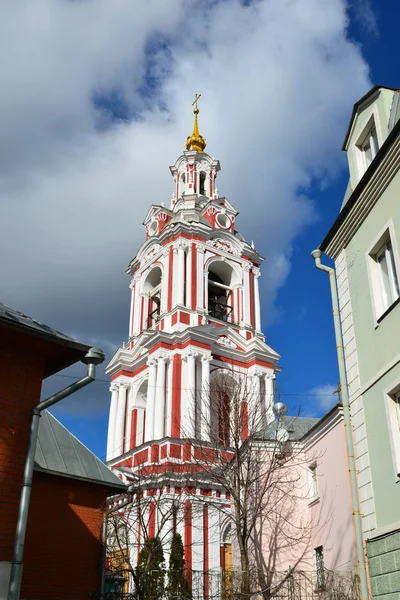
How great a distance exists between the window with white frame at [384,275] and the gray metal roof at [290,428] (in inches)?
354

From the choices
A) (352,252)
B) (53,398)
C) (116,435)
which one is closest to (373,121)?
(352,252)

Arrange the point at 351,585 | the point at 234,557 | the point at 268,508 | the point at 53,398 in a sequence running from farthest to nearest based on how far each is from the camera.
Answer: the point at 234,557 → the point at 268,508 → the point at 351,585 → the point at 53,398

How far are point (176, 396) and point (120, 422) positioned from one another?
5.08 m

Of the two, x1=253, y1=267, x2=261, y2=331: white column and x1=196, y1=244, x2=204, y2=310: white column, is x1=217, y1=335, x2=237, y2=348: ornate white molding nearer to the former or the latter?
x1=196, y1=244, x2=204, y2=310: white column

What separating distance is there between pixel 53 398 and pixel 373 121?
813 centimetres

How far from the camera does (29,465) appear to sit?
7.43m

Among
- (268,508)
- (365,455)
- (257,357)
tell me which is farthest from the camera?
(257,357)

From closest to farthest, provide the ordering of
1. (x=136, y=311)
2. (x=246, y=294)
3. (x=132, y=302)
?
1. (x=246, y=294)
2. (x=136, y=311)
3. (x=132, y=302)

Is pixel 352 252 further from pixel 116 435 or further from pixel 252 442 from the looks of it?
pixel 116 435

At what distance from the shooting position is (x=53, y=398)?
805 cm

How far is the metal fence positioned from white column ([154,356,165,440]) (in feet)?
28.0

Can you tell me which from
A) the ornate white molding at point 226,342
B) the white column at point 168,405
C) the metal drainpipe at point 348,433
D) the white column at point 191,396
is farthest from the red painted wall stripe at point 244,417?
the ornate white molding at point 226,342

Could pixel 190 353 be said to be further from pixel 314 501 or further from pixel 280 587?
pixel 280 587

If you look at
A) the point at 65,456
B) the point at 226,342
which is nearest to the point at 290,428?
the point at 226,342
